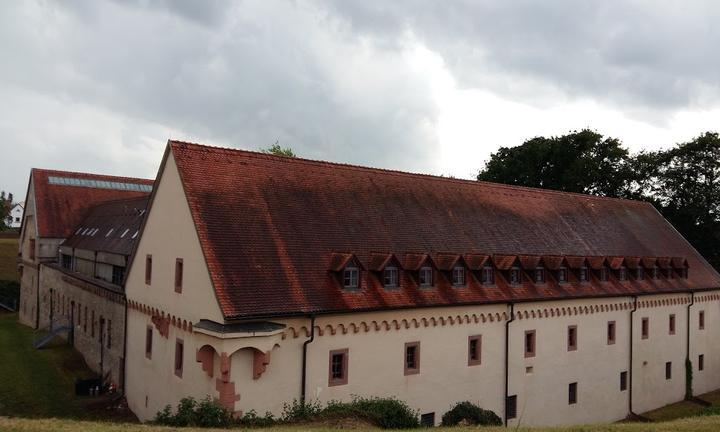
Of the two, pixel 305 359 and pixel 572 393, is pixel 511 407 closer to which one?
pixel 572 393

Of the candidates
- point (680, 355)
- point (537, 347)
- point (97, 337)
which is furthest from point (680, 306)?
point (97, 337)

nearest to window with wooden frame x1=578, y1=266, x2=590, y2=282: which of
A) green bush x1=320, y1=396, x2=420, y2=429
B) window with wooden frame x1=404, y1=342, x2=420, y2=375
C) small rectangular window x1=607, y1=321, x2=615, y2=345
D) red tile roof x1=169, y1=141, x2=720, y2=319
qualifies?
red tile roof x1=169, y1=141, x2=720, y2=319

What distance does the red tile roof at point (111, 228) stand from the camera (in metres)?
39.3

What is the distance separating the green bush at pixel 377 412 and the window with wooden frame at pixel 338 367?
0.84m

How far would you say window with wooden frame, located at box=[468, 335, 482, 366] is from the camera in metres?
27.0

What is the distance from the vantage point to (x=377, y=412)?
68.5 feet

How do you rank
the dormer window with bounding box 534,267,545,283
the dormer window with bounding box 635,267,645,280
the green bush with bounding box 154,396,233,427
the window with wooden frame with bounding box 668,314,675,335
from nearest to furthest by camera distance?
the green bush with bounding box 154,396,233,427
the dormer window with bounding box 534,267,545,283
the dormer window with bounding box 635,267,645,280
the window with wooden frame with bounding box 668,314,675,335

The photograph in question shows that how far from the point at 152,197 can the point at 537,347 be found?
2009 cm

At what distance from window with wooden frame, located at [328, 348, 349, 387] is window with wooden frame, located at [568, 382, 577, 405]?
1485 centimetres

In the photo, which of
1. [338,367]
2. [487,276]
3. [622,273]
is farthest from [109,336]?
[622,273]

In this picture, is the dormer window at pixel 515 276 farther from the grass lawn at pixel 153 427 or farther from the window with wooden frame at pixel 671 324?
the window with wooden frame at pixel 671 324

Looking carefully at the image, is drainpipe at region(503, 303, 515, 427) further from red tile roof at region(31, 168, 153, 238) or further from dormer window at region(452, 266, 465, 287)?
red tile roof at region(31, 168, 153, 238)

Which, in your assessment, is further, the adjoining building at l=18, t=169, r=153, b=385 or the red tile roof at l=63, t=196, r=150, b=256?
the red tile roof at l=63, t=196, r=150, b=256

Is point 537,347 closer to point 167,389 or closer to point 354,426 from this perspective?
point 354,426
